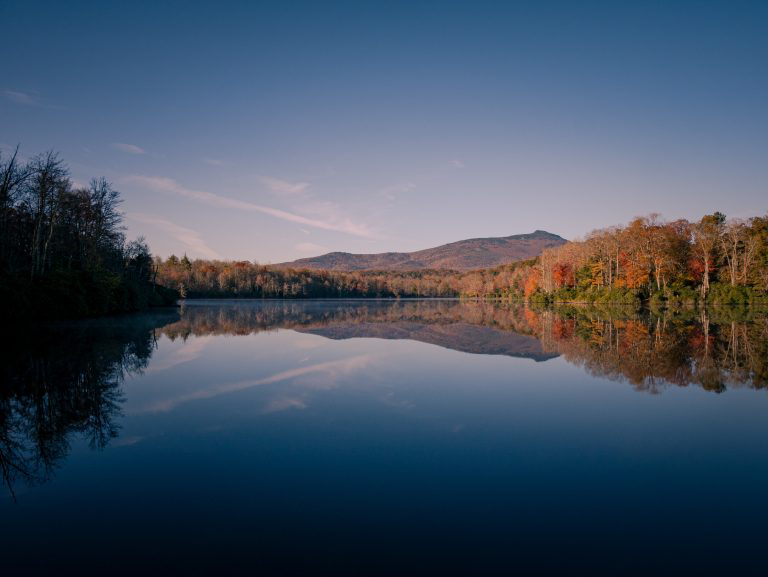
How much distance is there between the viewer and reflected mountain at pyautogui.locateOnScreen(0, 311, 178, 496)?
5.81m

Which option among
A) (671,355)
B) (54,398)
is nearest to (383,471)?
(54,398)

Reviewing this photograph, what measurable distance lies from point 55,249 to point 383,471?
42044 mm

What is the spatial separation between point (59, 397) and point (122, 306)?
33.5 meters

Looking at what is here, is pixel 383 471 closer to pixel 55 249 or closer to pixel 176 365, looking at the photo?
pixel 176 365

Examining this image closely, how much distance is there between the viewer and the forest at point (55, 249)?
26.4 metres

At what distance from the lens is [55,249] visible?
3703 centimetres

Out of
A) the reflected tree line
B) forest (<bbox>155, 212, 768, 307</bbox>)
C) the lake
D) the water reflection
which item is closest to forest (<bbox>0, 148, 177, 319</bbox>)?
the water reflection

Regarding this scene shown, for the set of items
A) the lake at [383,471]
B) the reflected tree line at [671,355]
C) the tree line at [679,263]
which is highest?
the tree line at [679,263]

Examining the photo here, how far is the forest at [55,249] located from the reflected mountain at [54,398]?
1161cm

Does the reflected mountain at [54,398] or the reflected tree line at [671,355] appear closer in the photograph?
the reflected mountain at [54,398]

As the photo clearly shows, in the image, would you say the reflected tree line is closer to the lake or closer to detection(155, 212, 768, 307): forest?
the lake

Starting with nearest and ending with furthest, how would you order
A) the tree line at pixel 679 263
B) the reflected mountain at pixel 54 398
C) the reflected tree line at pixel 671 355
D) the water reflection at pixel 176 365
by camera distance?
1. the reflected mountain at pixel 54 398
2. the water reflection at pixel 176 365
3. the reflected tree line at pixel 671 355
4. the tree line at pixel 679 263

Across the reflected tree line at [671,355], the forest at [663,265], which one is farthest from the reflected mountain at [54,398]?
the forest at [663,265]

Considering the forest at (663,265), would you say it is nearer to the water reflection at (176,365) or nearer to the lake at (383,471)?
the water reflection at (176,365)
